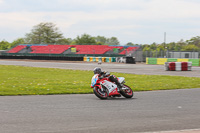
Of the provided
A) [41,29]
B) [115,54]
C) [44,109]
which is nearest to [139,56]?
[115,54]

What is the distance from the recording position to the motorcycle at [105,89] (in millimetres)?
11758

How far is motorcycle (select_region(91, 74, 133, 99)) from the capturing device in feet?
38.6

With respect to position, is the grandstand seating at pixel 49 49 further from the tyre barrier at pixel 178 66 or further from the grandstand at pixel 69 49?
the tyre barrier at pixel 178 66

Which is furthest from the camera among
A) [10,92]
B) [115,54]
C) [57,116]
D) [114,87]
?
Answer: [115,54]

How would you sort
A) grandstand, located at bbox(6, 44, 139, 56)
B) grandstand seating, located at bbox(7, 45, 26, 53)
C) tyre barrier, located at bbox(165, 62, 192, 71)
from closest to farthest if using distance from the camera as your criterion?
tyre barrier, located at bbox(165, 62, 192, 71) → grandstand, located at bbox(6, 44, 139, 56) → grandstand seating, located at bbox(7, 45, 26, 53)

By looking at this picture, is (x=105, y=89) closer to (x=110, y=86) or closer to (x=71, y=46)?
(x=110, y=86)

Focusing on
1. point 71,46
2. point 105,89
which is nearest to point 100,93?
point 105,89

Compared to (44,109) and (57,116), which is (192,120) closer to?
(57,116)

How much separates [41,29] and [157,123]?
136726 mm

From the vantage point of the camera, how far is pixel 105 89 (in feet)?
39.5

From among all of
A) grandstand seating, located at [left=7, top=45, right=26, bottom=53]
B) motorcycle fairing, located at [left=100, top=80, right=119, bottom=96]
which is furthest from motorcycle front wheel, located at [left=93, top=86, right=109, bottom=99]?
grandstand seating, located at [left=7, top=45, right=26, bottom=53]

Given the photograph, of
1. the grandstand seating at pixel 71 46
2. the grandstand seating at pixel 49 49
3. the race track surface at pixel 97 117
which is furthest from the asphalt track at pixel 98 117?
the grandstand seating at pixel 49 49

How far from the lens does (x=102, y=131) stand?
21.4 feet

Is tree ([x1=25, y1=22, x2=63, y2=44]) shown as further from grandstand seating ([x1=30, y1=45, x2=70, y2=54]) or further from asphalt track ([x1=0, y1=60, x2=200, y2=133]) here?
asphalt track ([x1=0, y1=60, x2=200, y2=133])
